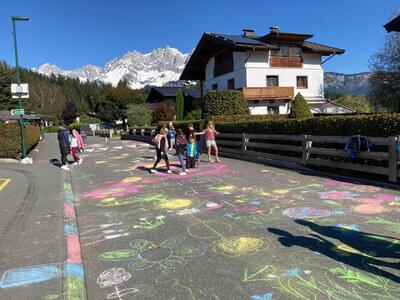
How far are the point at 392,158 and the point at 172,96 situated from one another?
43.1 m

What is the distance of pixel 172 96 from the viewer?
4784cm

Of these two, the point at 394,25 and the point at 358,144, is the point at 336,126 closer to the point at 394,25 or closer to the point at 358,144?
the point at 358,144

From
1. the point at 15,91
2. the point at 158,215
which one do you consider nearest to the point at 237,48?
the point at 15,91

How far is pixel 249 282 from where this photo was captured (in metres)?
2.88

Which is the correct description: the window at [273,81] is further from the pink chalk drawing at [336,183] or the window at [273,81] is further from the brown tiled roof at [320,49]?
Result: the pink chalk drawing at [336,183]

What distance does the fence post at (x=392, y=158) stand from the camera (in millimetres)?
6617

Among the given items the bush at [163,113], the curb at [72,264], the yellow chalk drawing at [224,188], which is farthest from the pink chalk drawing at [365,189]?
the bush at [163,113]

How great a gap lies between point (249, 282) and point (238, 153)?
10.7 m

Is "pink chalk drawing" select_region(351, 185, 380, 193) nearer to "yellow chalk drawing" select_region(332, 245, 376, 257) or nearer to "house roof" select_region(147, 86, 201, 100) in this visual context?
"yellow chalk drawing" select_region(332, 245, 376, 257)

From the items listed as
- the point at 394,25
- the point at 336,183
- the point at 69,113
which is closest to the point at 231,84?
the point at 336,183

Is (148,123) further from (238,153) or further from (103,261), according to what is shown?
(103,261)

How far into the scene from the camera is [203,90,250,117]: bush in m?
21.9

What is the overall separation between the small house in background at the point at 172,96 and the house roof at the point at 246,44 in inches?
238

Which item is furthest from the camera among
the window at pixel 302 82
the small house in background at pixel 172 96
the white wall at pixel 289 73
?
the small house in background at pixel 172 96
